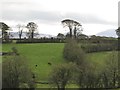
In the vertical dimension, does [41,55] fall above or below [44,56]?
above

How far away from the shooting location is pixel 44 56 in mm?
89750

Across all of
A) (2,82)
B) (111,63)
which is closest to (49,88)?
(2,82)

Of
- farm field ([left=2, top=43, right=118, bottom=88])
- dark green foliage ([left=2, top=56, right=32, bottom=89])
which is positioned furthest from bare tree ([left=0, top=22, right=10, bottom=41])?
dark green foliage ([left=2, top=56, right=32, bottom=89])

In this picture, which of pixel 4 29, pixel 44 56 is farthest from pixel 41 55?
pixel 4 29

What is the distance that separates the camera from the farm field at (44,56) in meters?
76.1

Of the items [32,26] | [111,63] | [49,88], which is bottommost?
[49,88]

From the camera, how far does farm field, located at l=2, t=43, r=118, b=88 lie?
76.1m

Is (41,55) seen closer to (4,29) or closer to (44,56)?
(44,56)

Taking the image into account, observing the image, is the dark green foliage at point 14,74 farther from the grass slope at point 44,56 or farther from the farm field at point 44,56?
the grass slope at point 44,56

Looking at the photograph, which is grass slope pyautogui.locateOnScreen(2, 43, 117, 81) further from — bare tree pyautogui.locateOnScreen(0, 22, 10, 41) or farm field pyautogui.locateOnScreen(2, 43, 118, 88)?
bare tree pyautogui.locateOnScreen(0, 22, 10, 41)

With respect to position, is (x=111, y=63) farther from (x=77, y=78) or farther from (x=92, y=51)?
(x=92, y=51)

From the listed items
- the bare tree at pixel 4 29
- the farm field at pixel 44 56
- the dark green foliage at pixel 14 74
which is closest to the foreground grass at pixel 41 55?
the farm field at pixel 44 56

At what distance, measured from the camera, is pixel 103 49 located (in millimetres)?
96500

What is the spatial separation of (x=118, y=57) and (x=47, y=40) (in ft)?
141
